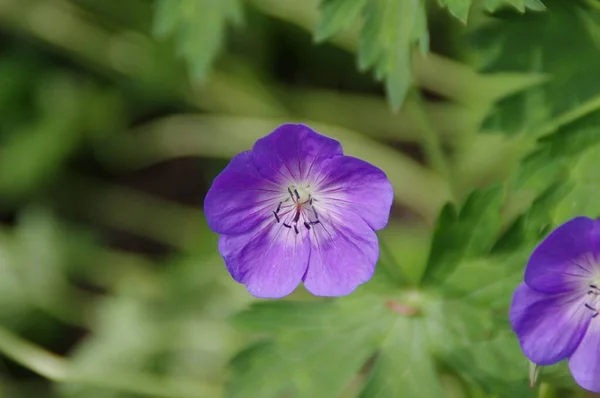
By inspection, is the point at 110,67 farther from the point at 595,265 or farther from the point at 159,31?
the point at 595,265

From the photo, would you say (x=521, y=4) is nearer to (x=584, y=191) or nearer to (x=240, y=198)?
(x=584, y=191)

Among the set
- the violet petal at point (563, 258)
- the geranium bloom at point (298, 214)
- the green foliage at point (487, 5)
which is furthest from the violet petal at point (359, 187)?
the green foliage at point (487, 5)

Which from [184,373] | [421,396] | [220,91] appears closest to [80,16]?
[220,91]

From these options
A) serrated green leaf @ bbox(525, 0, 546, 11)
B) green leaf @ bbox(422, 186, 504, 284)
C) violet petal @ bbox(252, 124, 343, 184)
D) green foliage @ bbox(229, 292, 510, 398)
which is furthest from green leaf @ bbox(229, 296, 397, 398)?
serrated green leaf @ bbox(525, 0, 546, 11)

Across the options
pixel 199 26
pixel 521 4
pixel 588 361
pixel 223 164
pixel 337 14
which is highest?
pixel 223 164

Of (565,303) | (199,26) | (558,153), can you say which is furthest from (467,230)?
(199,26)

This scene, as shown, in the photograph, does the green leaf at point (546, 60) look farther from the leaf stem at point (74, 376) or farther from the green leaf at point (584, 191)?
the leaf stem at point (74, 376)

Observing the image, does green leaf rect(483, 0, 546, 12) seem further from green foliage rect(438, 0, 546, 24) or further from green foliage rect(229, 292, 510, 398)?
green foliage rect(229, 292, 510, 398)
